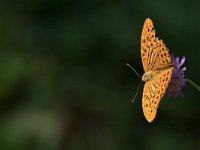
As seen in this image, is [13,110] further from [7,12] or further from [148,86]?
[148,86]

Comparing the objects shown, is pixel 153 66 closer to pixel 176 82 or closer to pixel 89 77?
pixel 176 82

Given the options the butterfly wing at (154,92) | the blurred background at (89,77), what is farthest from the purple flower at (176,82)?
the blurred background at (89,77)

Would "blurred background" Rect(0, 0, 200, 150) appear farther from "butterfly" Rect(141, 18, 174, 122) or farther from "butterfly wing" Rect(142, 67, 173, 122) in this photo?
"butterfly wing" Rect(142, 67, 173, 122)

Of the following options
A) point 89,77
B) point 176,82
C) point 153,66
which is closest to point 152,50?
point 153,66

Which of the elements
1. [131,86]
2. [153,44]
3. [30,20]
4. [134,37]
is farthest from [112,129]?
[153,44]

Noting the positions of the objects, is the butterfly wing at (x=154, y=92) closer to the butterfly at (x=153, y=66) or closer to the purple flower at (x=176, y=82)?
the butterfly at (x=153, y=66)

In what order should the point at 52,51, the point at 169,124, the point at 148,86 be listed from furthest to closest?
1. the point at 52,51
2. the point at 169,124
3. the point at 148,86

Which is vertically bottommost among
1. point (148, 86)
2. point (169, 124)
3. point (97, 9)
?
point (169, 124)
